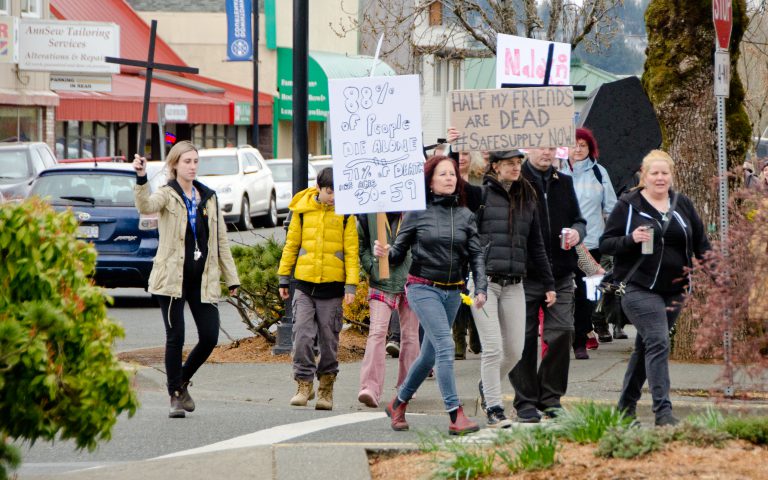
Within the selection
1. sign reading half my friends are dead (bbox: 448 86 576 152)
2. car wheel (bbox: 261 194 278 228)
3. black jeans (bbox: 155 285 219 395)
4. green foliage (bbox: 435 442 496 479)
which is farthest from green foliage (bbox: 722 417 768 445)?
car wheel (bbox: 261 194 278 228)

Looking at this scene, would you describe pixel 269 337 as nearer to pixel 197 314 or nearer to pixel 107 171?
pixel 197 314

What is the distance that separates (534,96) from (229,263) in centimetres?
232

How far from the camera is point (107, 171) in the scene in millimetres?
17828

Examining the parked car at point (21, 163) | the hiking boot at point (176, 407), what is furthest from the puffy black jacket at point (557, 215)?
the parked car at point (21, 163)

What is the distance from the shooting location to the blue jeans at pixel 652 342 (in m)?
8.21

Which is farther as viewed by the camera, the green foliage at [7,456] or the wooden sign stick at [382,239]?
the wooden sign stick at [382,239]

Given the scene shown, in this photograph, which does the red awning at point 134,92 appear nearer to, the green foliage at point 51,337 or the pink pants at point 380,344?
the pink pants at point 380,344

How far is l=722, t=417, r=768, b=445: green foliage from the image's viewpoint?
6.70 meters

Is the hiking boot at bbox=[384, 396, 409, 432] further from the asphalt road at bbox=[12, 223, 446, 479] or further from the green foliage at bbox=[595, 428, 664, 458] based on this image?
the green foliage at bbox=[595, 428, 664, 458]

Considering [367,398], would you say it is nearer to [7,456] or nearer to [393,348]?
Result: [393,348]

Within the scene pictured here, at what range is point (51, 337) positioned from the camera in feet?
19.0

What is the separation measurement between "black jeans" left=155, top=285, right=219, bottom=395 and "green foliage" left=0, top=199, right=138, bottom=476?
10.5ft

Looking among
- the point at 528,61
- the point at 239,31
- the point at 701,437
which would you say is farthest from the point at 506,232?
the point at 239,31

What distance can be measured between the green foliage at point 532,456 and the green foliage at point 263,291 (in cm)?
658
